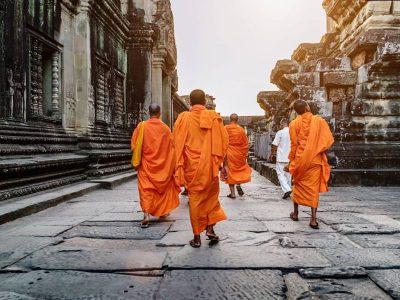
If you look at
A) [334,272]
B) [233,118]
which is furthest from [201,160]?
[233,118]

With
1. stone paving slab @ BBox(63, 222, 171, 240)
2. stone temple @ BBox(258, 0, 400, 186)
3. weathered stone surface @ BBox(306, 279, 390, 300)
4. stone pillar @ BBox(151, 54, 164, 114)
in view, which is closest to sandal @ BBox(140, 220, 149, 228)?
stone paving slab @ BBox(63, 222, 171, 240)

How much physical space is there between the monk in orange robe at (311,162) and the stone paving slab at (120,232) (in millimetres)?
1633

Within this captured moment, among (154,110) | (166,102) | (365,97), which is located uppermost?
(166,102)

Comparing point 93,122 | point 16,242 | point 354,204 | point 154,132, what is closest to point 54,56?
point 93,122

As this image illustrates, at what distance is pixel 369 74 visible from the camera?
838cm

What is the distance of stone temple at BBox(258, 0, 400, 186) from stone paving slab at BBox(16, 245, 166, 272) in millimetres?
5567

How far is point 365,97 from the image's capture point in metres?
8.42

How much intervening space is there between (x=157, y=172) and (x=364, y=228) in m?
2.51

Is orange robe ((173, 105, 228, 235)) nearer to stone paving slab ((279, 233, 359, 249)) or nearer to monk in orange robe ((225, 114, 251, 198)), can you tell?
stone paving slab ((279, 233, 359, 249))

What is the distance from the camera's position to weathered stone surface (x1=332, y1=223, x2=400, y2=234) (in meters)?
4.32

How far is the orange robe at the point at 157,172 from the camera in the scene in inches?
198

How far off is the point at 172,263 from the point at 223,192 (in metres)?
5.20

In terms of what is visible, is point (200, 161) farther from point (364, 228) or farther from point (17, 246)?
point (364, 228)

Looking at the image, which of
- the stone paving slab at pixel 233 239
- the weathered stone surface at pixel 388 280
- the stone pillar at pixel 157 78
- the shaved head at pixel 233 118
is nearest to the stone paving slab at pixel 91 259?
the stone paving slab at pixel 233 239
